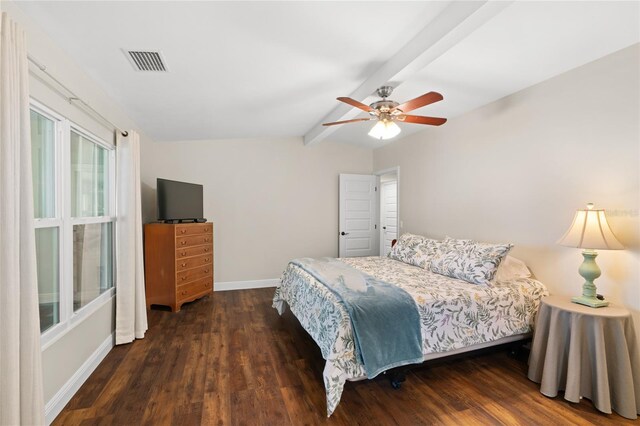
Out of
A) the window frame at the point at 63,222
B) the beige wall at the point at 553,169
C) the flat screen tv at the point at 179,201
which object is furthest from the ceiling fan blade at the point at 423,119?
the flat screen tv at the point at 179,201

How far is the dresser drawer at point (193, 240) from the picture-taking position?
393cm

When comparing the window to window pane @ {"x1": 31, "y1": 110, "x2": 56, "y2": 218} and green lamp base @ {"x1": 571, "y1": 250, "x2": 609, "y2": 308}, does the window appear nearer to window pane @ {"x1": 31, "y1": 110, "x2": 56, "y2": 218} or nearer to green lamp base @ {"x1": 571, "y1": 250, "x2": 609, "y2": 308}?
window pane @ {"x1": 31, "y1": 110, "x2": 56, "y2": 218}

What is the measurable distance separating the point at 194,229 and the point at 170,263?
554 mm

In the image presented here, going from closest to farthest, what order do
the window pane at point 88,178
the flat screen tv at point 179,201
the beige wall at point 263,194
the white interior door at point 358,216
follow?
the window pane at point 88,178
the flat screen tv at point 179,201
the beige wall at point 263,194
the white interior door at point 358,216

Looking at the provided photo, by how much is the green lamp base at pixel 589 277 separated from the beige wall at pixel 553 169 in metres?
0.20

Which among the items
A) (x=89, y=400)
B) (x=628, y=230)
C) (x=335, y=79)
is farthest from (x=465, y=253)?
(x=89, y=400)

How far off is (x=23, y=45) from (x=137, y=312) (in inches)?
99.3

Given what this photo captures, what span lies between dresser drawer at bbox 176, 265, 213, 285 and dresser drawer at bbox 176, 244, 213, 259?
0.69 feet

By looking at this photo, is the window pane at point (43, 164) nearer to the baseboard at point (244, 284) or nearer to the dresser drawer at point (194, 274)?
the dresser drawer at point (194, 274)

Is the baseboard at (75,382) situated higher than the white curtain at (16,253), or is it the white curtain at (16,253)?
the white curtain at (16,253)

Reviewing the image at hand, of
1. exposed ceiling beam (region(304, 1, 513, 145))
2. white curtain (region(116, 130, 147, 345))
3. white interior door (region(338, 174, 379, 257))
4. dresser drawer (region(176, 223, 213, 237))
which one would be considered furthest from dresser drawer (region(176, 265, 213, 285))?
exposed ceiling beam (region(304, 1, 513, 145))

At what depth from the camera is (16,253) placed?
1.33 meters

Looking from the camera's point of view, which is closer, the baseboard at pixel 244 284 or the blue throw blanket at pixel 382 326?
the blue throw blanket at pixel 382 326

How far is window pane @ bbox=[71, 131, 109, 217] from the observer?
2418 millimetres
